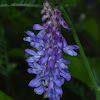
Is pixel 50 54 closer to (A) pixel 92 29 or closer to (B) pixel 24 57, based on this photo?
(B) pixel 24 57

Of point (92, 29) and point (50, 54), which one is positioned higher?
point (92, 29)

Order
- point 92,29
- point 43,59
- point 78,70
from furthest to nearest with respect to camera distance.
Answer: point 92,29
point 78,70
point 43,59

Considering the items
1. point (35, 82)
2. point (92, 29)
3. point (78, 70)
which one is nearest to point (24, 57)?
point (78, 70)

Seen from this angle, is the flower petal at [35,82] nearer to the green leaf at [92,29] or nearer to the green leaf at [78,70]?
the green leaf at [78,70]

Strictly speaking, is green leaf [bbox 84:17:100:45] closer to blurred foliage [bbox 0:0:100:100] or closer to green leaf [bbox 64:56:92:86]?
blurred foliage [bbox 0:0:100:100]

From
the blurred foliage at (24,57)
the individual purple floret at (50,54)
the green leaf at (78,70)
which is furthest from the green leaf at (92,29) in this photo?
the individual purple floret at (50,54)

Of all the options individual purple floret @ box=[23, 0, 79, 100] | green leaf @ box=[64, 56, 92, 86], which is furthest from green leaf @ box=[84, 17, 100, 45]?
individual purple floret @ box=[23, 0, 79, 100]

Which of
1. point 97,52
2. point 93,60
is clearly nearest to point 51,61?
point 93,60
